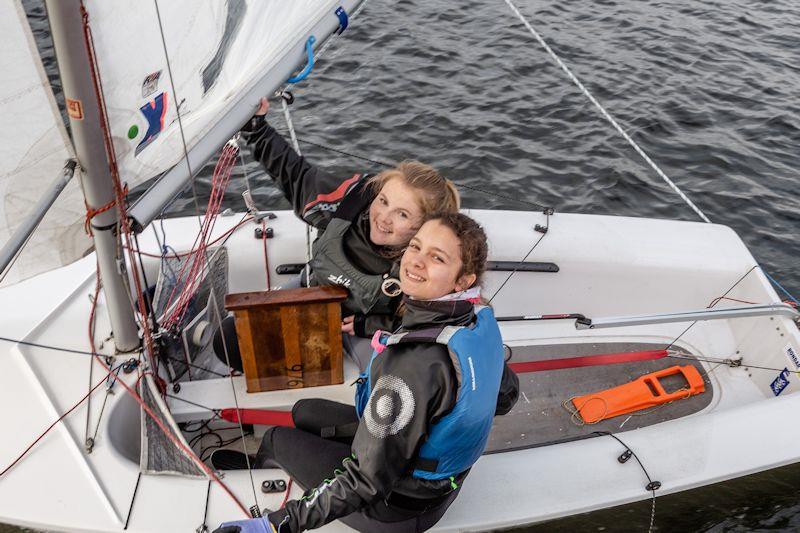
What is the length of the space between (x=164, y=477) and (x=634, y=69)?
6472 mm

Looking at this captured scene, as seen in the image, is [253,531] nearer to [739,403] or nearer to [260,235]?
[260,235]

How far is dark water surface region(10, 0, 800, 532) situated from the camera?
5.50 metres

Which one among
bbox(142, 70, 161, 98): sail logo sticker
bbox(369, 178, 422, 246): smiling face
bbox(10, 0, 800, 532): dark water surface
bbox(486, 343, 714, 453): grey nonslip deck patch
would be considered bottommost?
bbox(10, 0, 800, 532): dark water surface

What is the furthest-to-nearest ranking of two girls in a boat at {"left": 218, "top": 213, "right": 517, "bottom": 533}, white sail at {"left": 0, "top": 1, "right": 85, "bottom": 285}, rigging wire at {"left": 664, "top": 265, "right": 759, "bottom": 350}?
rigging wire at {"left": 664, "top": 265, "right": 759, "bottom": 350} < two girls in a boat at {"left": 218, "top": 213, "right": 517, "bottom": 533} < white sail at {"left": 0, "top": 1, "right": 85, "bottom": 285}

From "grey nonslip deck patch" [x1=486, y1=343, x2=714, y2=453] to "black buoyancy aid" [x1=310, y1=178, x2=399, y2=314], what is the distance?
2.88 ft

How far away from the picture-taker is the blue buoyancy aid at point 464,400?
5.89 ft

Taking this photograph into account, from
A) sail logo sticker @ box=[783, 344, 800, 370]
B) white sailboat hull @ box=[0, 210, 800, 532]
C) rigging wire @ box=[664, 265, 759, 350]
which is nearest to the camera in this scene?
white sailboat hull @ box=[0, 210, 800, 532]

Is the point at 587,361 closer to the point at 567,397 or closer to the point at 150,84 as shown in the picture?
the point at 567,397

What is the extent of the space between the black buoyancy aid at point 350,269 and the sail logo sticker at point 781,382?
6.12 feet

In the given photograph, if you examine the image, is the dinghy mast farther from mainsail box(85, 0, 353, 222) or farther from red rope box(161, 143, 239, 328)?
red rope box(161, 143, 239, 328)

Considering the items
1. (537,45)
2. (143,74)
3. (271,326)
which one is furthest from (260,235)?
(537,45)

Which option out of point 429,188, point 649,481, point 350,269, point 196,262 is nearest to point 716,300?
point 649,481

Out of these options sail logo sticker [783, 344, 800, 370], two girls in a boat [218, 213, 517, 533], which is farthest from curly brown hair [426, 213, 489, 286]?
sail logo sticker [783, 344, 800, 370]

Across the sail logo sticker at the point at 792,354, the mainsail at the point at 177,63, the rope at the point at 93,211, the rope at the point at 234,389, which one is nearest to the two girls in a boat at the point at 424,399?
the rope at the point at 234,389
